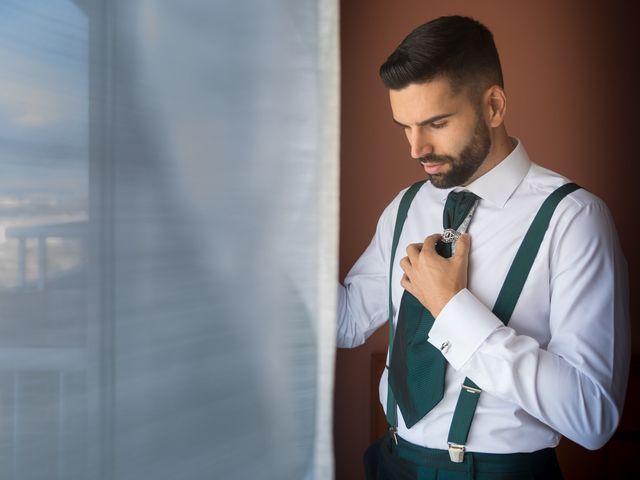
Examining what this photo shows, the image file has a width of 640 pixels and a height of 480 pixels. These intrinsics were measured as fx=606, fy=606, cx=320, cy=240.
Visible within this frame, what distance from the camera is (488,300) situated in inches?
37.2

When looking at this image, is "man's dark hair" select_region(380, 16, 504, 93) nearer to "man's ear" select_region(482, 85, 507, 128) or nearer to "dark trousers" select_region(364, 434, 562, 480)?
"man's ear" select_region(482, 85, 507, 128)

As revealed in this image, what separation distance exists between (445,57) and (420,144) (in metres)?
0.14

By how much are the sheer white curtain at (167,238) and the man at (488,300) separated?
1.58 ft

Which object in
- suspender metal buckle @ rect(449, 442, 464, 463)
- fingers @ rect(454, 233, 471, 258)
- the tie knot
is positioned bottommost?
suspender metal buckle @ rect(449, 442, 464, 463)

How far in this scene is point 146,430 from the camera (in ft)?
1.12

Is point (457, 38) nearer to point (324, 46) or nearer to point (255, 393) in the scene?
point (324, 46)

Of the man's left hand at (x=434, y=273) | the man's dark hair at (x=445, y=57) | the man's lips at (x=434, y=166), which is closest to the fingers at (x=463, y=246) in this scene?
the man's left hand at (x=434, y=273)

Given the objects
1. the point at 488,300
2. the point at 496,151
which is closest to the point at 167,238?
the point at 488,300

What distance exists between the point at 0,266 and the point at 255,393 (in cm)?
17

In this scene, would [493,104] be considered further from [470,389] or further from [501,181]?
[470,389]

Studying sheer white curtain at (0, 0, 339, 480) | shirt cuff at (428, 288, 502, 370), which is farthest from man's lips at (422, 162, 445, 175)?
sheer white curtain at (0, 0, 339, 480)

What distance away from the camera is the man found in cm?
84

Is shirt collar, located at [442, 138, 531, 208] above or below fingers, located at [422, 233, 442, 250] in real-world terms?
above

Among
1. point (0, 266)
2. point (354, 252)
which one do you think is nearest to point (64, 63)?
point (0, 266)
